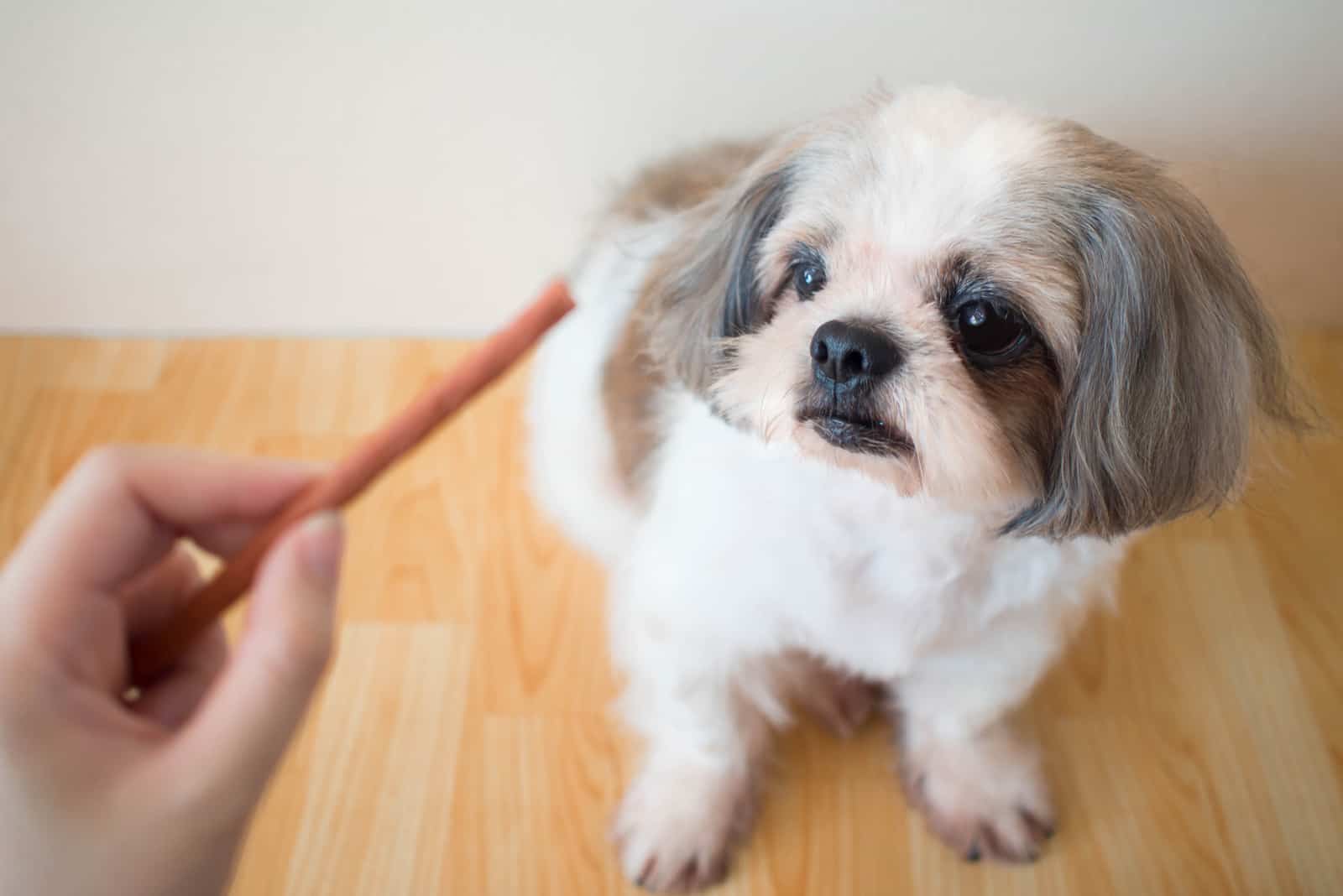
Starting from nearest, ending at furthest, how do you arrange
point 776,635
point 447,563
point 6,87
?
point 776,635 → point 6,87 → point 447,563

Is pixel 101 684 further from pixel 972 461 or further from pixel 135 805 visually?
pixel 972 461

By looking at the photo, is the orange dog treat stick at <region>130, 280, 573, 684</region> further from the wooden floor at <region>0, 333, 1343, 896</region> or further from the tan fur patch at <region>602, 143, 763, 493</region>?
the wooden floor at <region>0, 333, 1343, 896</region>

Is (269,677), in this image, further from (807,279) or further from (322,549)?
(807,279)

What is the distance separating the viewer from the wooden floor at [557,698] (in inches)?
50.0

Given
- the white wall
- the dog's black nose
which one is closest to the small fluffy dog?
the dog's black nose

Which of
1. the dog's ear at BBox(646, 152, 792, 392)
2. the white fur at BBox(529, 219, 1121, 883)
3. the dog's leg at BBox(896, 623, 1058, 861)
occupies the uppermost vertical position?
the dog's ear at BBox(646, 152, 792, 392)

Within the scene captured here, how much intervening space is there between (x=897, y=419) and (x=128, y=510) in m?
0.50

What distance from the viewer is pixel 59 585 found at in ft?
1.95

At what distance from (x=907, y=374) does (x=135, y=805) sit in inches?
21.5

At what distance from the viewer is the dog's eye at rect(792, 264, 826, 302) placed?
0.89m

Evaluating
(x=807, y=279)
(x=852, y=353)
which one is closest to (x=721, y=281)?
(x=807, y=279)

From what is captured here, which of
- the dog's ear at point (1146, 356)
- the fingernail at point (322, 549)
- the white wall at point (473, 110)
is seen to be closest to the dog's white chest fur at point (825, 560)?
the dog's ear at point (1146, 356)

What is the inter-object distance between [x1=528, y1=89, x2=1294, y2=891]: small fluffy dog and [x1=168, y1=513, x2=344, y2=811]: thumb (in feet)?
1.23

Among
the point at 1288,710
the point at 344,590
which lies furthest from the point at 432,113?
the point at 1288,710
